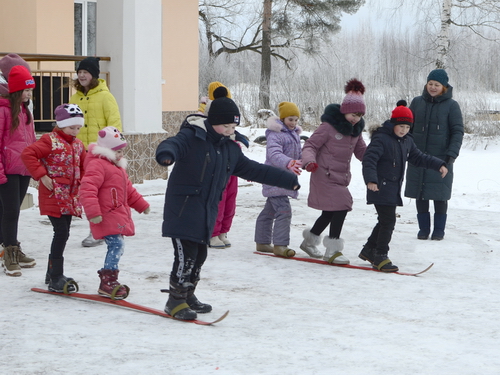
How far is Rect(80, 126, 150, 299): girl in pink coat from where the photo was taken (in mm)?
4695

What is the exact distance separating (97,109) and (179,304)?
9.60ft

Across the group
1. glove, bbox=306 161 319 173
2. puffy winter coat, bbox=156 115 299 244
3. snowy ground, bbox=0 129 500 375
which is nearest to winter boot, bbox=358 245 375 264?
snowy ground, bbox=0 129 500 375

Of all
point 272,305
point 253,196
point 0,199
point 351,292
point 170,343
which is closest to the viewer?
point 170,343

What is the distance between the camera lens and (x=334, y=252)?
6250 millimetres

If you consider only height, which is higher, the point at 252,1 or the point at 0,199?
the point at 252,1

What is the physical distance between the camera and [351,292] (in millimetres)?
5293

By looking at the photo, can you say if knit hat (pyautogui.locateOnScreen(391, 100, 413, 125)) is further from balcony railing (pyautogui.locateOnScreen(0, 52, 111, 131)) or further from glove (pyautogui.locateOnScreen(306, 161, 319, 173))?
balcony railing (pyautogui.locateOnScreen(0, 52, 111, 131))

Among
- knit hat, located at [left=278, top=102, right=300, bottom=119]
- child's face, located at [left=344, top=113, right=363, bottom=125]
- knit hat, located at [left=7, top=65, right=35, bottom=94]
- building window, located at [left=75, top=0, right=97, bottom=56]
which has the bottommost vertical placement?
child's face, located at [left=344, top=113, right=363, bottom=125]

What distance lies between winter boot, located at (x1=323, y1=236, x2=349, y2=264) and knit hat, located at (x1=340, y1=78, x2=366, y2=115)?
3.63 feet

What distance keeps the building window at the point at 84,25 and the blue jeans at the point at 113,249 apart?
9606 mm

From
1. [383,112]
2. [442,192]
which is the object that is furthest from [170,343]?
[383,112]

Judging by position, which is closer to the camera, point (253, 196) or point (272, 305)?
point (272, 305)

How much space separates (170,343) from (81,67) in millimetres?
3435

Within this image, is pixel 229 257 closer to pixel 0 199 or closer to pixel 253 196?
pixel 0 199
